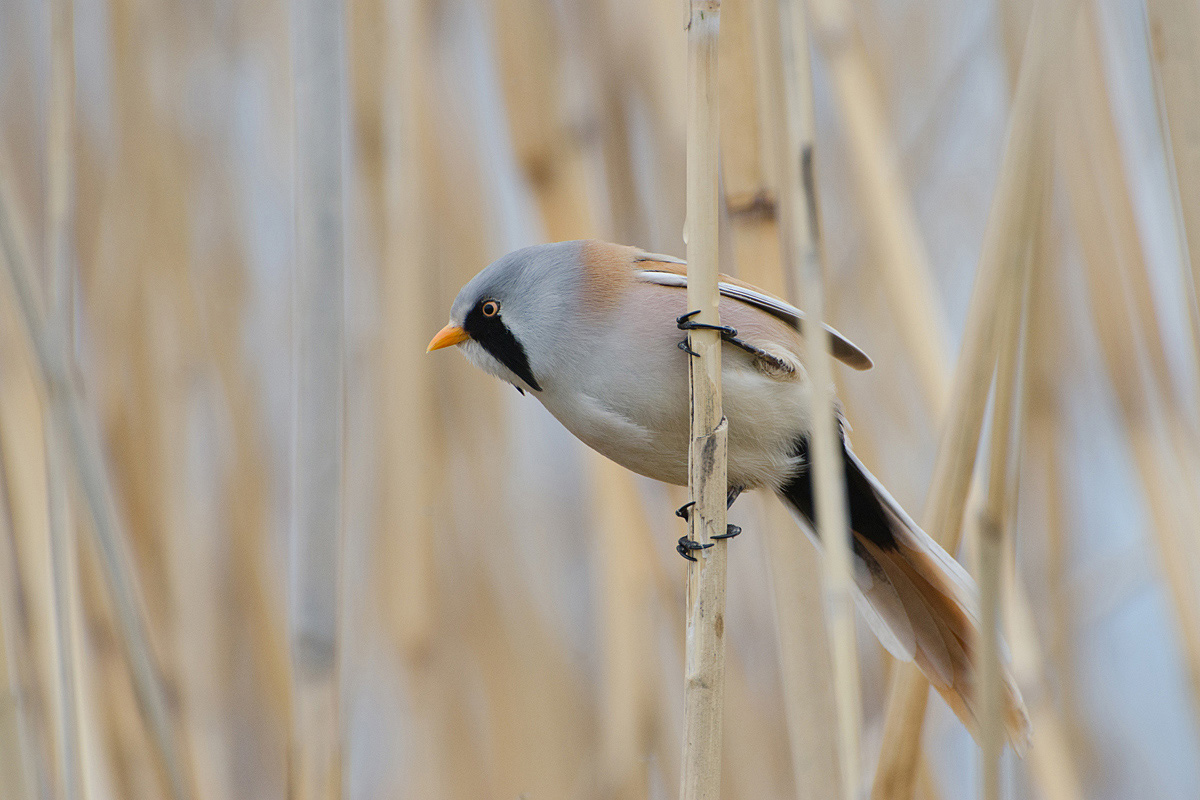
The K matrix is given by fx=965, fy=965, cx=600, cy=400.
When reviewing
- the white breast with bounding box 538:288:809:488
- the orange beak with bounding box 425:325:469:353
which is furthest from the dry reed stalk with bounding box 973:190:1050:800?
the orange beak with bounding box 425:325:469:353

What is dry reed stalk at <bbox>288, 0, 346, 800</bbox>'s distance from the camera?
87 cm

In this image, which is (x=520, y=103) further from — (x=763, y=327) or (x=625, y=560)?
(x=625, y=560)

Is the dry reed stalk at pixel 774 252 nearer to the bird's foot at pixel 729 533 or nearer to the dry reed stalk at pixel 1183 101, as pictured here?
the bird's foot at pixel 729 533

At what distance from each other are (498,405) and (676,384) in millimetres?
720

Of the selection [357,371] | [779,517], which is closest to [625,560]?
[779,517]

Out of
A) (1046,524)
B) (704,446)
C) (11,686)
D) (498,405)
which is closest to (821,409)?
(704,446)

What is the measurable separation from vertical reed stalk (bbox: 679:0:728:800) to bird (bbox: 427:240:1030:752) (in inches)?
6.7

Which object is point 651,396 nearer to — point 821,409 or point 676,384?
point 676,384

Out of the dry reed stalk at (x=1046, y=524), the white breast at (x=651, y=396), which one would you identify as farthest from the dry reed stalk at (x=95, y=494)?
the dry reed stalk at (x=1046, y=524)

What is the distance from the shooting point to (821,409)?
2.65 feet

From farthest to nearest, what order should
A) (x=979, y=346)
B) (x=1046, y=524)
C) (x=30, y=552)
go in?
(x=1046, y=524), (x=30, y=552), (x=979, y=346)

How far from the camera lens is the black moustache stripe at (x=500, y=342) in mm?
1121

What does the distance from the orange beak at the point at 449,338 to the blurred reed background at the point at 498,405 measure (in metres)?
0.10

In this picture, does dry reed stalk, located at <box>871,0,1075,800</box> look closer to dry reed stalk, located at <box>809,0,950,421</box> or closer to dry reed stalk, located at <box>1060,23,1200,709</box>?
dry reed stalk, located at <box>809,0,950,421</box>
